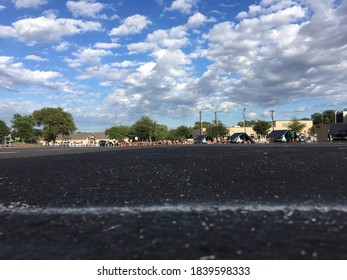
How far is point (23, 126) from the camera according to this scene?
11612 cm

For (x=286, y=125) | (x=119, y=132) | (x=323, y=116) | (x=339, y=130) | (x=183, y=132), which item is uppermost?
(x=323, y=116)

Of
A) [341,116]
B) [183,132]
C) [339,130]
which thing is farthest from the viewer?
[183,132]

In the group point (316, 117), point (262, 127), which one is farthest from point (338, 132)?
point (316, 117)

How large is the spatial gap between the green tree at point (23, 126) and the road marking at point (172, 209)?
391 ft

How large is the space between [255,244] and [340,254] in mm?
860

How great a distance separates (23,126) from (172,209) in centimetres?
12133

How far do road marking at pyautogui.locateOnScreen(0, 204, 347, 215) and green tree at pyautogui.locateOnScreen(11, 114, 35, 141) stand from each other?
391 ft

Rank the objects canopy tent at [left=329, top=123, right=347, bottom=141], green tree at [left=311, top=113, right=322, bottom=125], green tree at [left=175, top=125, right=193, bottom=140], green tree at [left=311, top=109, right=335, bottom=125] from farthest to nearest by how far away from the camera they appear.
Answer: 1. green tree at [left=311, top=113, right=322, bottom=125]
2. green tree at [left=311, top=109, right=335, bottom=125]
3. green tree at [left=175, top=125, right=193, bottom=140]
4. canopy tent at [left=329, top=123, right=347, bottom=141]

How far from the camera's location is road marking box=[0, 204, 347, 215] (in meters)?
5.57

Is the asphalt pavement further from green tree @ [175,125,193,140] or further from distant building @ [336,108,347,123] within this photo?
green tree @ [175,125,193,140]

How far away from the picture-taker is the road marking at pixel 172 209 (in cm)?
557

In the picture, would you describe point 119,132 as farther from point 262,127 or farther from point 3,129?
point 262,127

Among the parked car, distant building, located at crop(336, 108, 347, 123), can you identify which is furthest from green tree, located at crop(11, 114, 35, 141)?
distant building, located at crop(336, 108, 347, 123)
